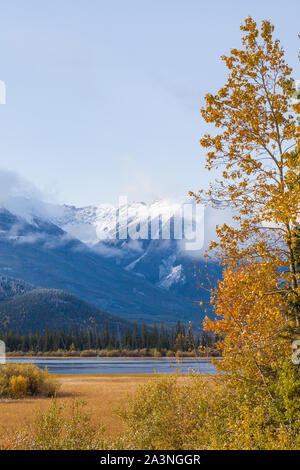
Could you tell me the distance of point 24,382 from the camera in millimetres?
32875

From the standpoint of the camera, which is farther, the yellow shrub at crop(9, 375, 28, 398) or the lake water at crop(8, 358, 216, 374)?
the lake water at crop(8, 358, 216, 374)

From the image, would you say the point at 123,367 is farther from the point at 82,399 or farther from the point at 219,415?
the point at 219,415

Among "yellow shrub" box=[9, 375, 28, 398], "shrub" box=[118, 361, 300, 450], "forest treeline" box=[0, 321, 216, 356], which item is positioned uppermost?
"shrub" box=[118, 361, 300, 450]

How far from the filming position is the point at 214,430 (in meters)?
15.2

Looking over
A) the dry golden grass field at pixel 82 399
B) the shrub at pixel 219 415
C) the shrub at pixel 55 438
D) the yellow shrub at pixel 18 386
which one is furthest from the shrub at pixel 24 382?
the shrub at pixel 55 438

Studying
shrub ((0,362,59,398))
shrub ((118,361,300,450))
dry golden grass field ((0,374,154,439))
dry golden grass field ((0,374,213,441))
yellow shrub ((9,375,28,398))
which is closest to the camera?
shrub ((118,361,300,450))

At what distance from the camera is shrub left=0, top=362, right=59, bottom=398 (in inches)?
1281

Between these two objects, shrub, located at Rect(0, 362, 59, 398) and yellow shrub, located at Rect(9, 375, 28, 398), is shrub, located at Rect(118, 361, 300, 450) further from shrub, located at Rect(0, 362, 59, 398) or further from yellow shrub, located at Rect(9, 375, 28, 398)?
shrub, located at Rect(0, 362, 59, 398)

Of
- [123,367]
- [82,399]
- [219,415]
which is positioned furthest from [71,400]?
[123,367]

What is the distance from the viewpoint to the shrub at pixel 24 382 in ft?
107

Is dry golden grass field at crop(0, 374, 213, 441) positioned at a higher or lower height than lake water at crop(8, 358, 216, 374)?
higher

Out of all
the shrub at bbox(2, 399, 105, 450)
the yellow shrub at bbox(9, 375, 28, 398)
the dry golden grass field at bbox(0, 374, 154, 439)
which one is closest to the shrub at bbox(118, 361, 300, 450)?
the shrub at bbox(2, 399, 105, 450)

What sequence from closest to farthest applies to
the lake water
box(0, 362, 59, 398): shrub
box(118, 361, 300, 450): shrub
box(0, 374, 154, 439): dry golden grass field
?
box(118, 361, 300, 450): shrub, box(0, 374, 154, 439): dry golden grass field, box(0, 362, 59, 398): shrub, the lake water
